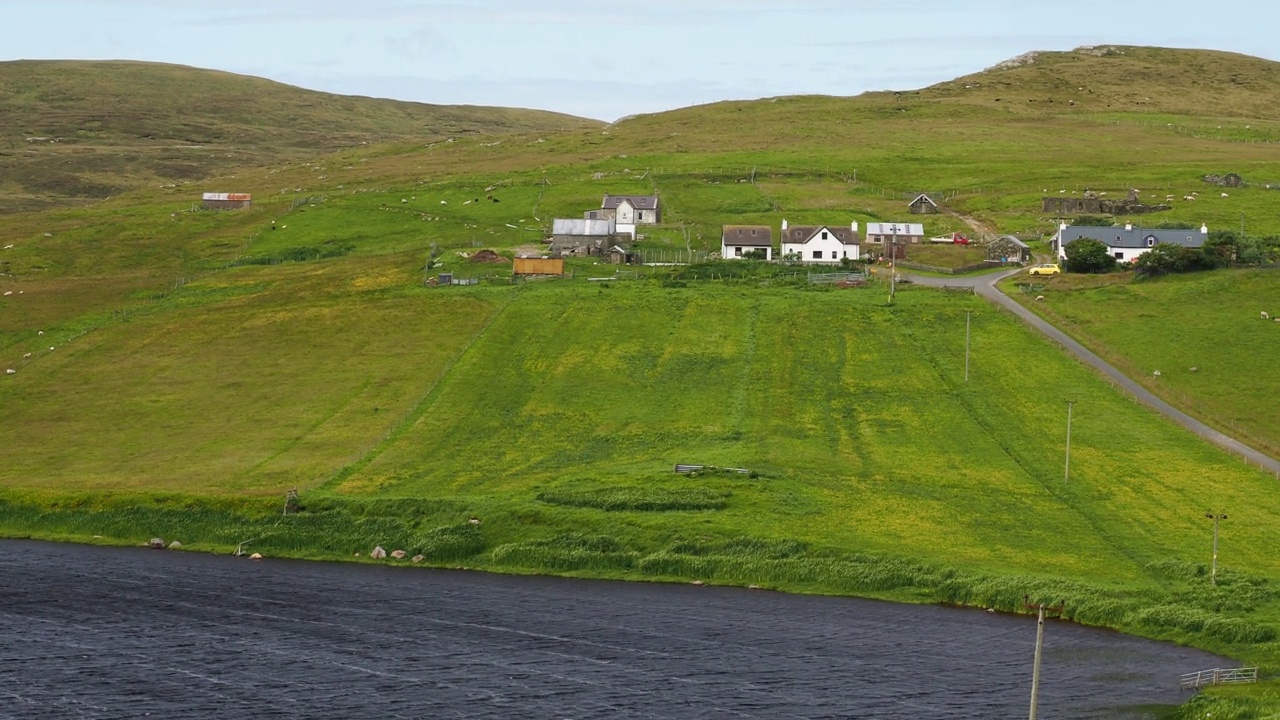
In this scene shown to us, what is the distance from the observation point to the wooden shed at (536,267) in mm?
152500

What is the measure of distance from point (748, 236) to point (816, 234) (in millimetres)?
7500

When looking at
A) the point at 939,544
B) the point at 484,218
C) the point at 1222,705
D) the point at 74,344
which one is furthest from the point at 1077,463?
the point at 484,218

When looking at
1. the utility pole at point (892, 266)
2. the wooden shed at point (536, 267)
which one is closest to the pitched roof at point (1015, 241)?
the utility pole at point (892, 266)

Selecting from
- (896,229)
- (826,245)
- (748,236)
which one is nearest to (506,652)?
(826,245)

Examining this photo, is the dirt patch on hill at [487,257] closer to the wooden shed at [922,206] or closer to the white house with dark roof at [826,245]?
the white house with dark roof at [826,245]

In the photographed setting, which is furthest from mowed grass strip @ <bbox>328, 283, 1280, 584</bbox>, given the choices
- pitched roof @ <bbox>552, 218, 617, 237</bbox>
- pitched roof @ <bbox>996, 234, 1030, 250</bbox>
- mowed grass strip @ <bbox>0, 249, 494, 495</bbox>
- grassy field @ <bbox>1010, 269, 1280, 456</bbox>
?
pitched roof @ <bbox>996, 234, 1030, 250</bbox>

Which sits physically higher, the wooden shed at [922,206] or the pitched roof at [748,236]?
the wooden shed at [922,206]

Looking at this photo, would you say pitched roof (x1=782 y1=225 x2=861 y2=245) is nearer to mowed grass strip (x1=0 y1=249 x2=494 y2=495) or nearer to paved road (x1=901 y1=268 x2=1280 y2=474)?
paved road (x1=901 y1=268 x2=1280 y2=474)

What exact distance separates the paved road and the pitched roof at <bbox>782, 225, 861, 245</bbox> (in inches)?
392

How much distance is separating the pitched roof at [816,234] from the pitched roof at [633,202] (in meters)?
23.9

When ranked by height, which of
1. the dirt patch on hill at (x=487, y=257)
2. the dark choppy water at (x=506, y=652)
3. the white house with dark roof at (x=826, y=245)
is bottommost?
the dark choppy water at (x=506, y=652)

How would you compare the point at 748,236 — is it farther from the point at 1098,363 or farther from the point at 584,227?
the point at 1098,363

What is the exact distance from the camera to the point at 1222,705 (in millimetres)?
59125

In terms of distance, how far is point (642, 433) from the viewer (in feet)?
340
